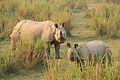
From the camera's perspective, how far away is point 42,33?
772 cm

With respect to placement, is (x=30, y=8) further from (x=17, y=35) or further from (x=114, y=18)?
(x=17, y=35)

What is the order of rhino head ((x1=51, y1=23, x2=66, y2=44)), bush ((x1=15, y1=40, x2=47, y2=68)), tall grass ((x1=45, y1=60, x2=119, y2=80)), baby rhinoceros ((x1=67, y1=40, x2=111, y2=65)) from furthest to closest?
rhino head ((x1=51, y1=23, x2=66, y2=44)), bush ((x1=15, y1=40, x2=47, y2=68)), baby rhinoceros ((x1=67, y1=40, x2=111, y2=65)), tall grass ((x1=45, y1=60, x2=119, y2=80))

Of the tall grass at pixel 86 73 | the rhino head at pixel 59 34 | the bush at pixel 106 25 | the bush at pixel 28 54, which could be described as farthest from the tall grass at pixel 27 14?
the tall grass at pixel 86 73

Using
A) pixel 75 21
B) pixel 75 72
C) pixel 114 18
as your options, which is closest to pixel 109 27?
pixel 114 18

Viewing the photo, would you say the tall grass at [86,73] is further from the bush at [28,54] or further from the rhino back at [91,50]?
the bush at [28,54]

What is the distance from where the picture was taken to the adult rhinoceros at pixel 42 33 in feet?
24.2

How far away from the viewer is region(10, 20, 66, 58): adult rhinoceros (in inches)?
290

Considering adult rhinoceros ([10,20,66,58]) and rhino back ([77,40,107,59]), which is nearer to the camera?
rhino back ([77,40,107,59])

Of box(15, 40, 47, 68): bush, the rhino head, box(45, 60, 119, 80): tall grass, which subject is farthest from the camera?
the rhino head

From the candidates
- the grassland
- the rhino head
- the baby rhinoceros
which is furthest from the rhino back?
the rhino head

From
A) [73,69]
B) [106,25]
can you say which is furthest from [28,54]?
[106,25]

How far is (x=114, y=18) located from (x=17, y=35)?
4034mm

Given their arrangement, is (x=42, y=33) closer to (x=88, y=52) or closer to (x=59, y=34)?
(x=59, y=34)

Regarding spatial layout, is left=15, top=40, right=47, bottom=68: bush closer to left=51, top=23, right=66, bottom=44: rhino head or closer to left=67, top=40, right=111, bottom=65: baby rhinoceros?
left=51, top=23, right=66, bottom=44: rhino head
